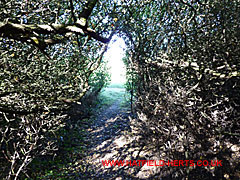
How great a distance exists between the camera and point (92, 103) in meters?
16.9

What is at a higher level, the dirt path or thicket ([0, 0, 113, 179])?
thicket ([0, 0, 113, 179])

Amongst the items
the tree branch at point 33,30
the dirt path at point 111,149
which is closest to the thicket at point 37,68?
the tree branch at point 33,30

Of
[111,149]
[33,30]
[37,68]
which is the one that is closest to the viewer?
[33,30]

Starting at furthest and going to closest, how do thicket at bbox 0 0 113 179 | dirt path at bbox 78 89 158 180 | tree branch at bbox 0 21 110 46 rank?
dirt path at bbox 78 89 158 180 → thicket at bbox 0 0 113 179 → tree branch at bbox 0 21 110 46

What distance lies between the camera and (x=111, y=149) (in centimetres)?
905

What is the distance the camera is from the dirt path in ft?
23.2

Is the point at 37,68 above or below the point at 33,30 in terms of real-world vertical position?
below

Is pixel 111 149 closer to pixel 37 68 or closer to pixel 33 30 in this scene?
pixel 37 68

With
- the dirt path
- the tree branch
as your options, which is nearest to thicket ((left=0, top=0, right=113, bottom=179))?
the tree branch

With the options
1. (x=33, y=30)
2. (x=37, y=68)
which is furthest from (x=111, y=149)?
(x=33, y=30)

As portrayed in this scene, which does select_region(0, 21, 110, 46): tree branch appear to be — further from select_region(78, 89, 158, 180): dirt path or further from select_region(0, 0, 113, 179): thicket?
select_region(78, 89, 158, 180): dirt path

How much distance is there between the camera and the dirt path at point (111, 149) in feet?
23.2

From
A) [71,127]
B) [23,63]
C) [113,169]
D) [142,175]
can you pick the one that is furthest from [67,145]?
[23,63]

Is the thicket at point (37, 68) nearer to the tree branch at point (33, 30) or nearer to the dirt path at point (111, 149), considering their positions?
the tree branch at point (33, 30)
